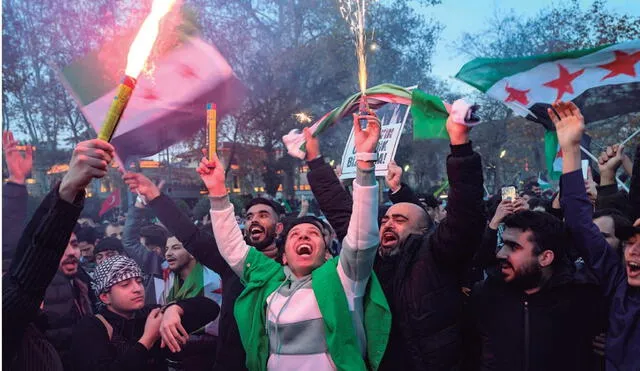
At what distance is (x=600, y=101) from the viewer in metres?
6.02

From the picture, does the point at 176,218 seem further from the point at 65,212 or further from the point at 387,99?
the point at 65,212

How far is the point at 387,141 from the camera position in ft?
16.3

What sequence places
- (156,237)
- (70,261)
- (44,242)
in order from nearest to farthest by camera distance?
1. (44,242)
2. (70,261)
3. (156,237)

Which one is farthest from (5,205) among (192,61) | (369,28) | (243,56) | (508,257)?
(369,28)

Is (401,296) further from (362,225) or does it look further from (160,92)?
(160,92)

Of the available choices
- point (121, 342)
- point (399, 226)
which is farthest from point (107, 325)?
point (399, 226)

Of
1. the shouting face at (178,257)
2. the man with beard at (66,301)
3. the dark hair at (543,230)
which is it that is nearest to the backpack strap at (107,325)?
the man with beard at (66,301)

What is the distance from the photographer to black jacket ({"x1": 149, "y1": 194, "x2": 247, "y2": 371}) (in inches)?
124

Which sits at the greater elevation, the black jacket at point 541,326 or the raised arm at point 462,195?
the raised arm at point 462,195

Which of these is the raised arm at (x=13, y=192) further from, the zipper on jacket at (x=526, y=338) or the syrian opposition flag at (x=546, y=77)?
the syrian opposition flag at (x=546, y=77)

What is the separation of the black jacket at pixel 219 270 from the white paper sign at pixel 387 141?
1.61 metres

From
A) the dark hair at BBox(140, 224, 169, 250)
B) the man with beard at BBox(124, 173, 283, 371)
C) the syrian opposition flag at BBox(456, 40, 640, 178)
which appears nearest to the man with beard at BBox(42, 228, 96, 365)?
the man with beard at BBox(124, 173, 283, 371)

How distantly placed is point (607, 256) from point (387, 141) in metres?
2.32

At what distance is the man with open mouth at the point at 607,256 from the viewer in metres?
2.67
